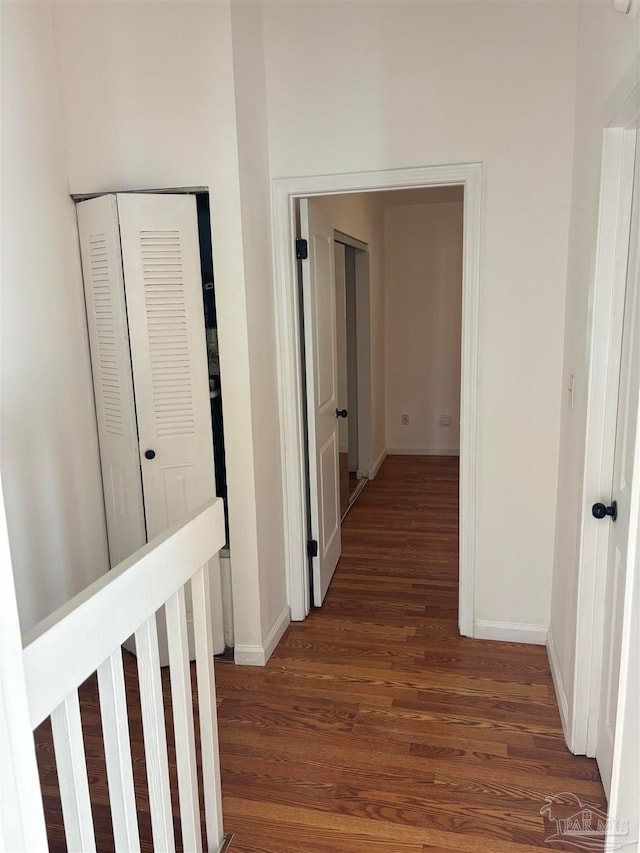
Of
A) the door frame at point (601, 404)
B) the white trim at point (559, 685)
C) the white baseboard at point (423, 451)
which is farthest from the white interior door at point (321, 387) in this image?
the white baseboard at point (423, 451)

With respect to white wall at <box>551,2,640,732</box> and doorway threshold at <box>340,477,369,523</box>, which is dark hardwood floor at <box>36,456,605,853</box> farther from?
doorway threshold at <box>340,477,369,523</box>

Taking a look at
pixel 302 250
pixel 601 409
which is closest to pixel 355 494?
pixel 302 250

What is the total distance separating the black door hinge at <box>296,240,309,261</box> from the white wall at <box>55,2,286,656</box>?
273 millimetres

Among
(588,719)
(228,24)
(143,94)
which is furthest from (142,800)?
(228,24)

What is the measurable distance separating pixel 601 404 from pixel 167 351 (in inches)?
65.4

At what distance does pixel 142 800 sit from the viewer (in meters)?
1.99

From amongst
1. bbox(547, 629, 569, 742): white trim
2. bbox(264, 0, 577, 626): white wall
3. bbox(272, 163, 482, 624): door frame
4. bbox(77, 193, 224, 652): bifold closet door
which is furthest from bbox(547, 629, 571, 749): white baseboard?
bbox(77, 193, 224, 652): bifold closet door

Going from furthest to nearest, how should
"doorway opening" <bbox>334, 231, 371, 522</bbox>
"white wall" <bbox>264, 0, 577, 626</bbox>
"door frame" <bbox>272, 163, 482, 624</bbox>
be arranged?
"doorway opening" <bbox>334, 231, 371, 522</bbox> → "door frame" <bbox>272, 163, 482, 624</bbox> → "white wall" <bbox>264, 0, 577, 626</bbox>

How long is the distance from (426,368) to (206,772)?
514 centimetres

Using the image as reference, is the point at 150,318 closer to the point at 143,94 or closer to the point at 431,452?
the point at 143,94

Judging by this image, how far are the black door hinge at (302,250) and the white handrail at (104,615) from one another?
170cm

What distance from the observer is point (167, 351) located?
2.49 metres

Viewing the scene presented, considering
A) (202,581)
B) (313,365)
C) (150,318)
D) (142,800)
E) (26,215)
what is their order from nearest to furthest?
(202,581), (142,800), (26,215), (150,318), (313,365)

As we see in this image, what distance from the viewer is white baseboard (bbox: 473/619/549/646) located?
2.79 m
